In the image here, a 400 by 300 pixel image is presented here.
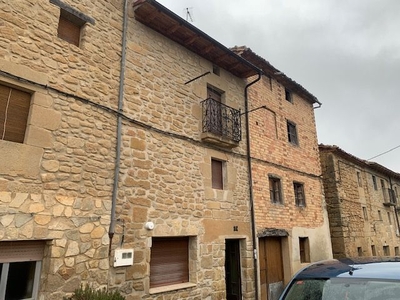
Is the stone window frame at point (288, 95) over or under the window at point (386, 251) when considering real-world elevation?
over

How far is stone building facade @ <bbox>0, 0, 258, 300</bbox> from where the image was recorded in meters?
4.52

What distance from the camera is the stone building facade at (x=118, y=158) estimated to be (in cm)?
452

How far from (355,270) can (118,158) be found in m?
4.31

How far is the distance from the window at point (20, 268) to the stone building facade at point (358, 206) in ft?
40.5

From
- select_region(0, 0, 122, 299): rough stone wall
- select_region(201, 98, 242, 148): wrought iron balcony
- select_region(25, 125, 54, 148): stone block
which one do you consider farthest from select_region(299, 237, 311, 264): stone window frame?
select_region(25, 125, 54, 148): stone block

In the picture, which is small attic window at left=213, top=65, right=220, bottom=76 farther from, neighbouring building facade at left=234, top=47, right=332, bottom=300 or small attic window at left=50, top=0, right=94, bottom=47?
small attic window at left=50, top=0, right=94, bottom=47

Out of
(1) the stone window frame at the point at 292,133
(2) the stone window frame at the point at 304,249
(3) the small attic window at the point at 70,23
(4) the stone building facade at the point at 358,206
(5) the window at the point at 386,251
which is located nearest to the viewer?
(3) the small attic window at the point at 70,23

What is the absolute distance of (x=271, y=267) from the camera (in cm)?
908

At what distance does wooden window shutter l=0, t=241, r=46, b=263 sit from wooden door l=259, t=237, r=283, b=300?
6.17 metres

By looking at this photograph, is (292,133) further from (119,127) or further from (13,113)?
(13,113)

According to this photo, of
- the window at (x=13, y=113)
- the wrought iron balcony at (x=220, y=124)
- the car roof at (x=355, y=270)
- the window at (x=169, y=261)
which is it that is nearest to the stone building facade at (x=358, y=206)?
the wrought iron balcony at (x=220, y=124)

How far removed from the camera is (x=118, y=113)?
590 cm

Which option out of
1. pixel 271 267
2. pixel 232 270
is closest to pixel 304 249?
pixel 271 267

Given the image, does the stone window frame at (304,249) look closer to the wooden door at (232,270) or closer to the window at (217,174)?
the wooden door at (232,270)
